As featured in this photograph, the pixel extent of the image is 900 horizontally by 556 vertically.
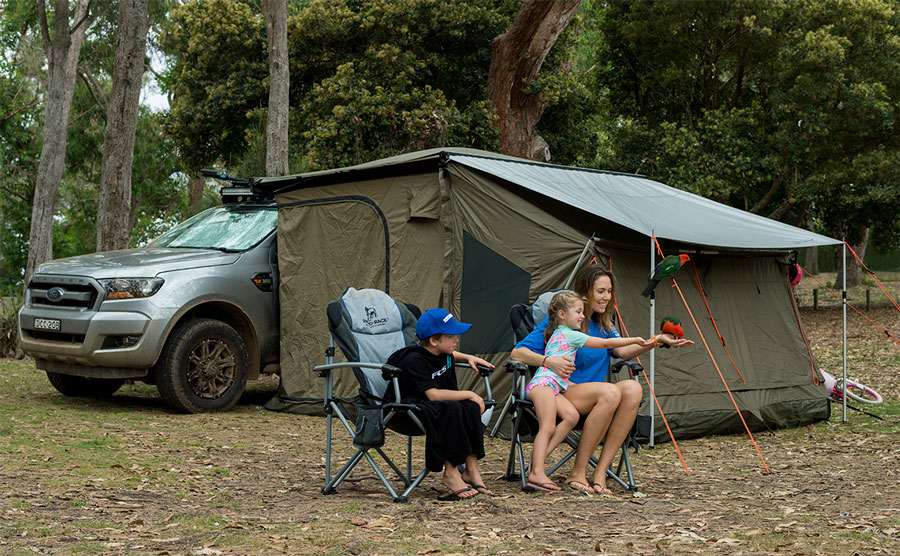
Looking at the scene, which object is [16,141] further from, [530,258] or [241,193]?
[530,258]

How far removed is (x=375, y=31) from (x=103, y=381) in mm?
9719

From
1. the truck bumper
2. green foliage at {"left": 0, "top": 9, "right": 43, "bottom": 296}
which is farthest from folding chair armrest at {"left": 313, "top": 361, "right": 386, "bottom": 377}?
green foliage at {"left": 0, "top": 9, "right": 43, "bottom": 296}

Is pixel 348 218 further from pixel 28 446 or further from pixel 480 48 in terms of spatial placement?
pixel 480 48

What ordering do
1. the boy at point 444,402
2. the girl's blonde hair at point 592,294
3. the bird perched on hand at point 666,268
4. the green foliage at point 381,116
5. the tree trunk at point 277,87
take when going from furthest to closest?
the green foliage at point 381,116, the tree trunk at point 277,87, the bird perched on hand at point 666,268, the girl's blonde hair at point 592,294, the boy at point 444,402

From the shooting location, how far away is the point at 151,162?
28375 mm

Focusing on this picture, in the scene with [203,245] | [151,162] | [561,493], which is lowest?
[561,493]

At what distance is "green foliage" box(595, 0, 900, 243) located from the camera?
16641 mm

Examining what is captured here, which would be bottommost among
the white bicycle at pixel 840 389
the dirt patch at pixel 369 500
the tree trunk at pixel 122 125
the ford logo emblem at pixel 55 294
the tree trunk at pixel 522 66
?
the dirt patch at pixel 369 500

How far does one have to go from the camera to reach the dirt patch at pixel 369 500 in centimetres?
388

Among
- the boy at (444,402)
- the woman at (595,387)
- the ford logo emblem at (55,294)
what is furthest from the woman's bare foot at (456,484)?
the ford logo emblem at (55,294)

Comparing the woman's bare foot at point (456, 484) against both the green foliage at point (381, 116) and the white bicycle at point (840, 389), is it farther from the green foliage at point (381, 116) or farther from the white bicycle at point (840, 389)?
the green foliage at point (381, 116)

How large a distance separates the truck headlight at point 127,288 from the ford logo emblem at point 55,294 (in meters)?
0.41

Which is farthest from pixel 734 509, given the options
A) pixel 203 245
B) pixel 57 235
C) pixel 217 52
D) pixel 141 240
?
pixel 57 235

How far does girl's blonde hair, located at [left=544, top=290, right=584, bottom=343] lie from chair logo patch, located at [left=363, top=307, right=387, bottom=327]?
0.99 metres
